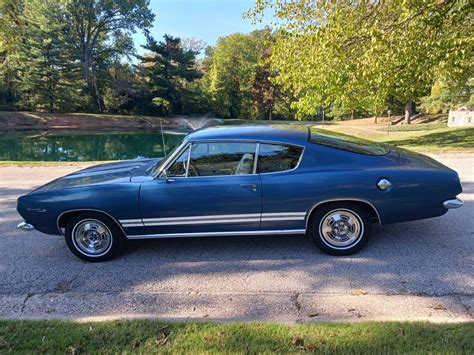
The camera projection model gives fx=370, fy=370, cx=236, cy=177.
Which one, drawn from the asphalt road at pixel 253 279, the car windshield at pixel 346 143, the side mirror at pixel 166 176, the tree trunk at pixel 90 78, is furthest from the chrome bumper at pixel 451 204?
the tree trunk at pixel 90 78

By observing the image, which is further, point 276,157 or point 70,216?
point 70,216

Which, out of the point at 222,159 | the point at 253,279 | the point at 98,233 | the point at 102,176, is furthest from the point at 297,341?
the point at 102,176

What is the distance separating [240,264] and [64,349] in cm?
202

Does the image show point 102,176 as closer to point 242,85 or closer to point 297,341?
point 297,341

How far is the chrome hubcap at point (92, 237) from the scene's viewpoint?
435cm

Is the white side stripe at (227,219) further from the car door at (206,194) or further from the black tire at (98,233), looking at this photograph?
the black tire at (98,233)

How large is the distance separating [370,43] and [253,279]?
8399 millimetres

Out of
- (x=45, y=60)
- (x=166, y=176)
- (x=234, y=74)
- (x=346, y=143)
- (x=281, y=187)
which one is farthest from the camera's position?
(x=234, y=74)

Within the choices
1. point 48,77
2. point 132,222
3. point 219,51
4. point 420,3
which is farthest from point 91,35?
point 132,222

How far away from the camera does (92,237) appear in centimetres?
442

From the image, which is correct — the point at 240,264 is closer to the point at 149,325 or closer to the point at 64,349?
the point at 149,325

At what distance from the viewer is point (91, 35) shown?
4750cm

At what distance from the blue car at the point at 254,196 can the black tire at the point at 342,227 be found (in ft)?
0.04

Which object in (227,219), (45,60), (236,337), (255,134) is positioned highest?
(45,60)
